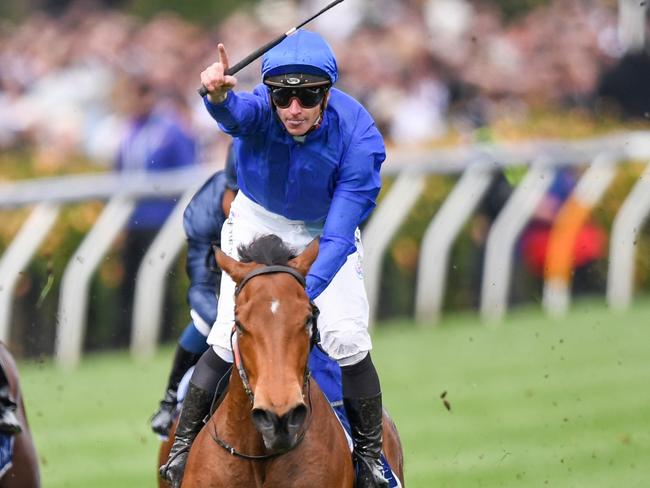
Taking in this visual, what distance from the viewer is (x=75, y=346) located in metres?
12.1

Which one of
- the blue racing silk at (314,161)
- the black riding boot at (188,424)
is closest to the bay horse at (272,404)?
the black riding boot at (188,424)

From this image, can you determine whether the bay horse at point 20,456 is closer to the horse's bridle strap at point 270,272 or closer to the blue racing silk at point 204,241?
the blue racing silk at point 204,241

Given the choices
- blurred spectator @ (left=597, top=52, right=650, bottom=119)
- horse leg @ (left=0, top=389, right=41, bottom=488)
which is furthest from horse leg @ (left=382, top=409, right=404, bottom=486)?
blurred spectator @ (left=597, top=52, right=650, bottom=119)

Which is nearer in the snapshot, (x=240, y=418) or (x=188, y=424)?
(x=240, y=418)

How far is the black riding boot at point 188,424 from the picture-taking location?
6.09 metres

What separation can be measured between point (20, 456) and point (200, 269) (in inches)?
42.6

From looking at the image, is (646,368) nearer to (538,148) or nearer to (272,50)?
(538,148)

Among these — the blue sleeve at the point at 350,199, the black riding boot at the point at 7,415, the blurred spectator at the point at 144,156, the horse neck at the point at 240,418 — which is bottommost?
the horse neck at the point at 240,418

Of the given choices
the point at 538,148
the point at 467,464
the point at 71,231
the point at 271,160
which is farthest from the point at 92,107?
the point at 271,160

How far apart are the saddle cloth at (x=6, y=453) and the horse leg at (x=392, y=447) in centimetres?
156

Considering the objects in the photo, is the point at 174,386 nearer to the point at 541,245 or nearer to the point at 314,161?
the point at 314,161

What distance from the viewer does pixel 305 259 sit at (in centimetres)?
566

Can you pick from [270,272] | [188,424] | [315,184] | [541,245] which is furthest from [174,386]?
[541,245]

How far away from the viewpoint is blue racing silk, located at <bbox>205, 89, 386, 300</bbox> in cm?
593
